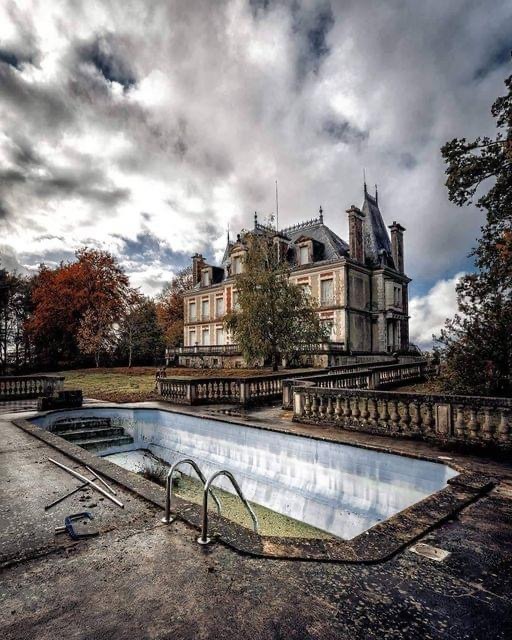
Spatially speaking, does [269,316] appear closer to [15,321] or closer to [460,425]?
[460,425]

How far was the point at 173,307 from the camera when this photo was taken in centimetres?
4734

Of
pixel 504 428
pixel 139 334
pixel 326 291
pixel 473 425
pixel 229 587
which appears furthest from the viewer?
pixel 139 334

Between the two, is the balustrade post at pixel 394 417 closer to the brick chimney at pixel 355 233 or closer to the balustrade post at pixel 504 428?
the balustrade post at pixel 504 428

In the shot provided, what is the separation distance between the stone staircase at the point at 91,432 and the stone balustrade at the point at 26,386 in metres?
4.27

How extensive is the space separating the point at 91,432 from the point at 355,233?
2577 cm

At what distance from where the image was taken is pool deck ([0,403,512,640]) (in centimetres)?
192

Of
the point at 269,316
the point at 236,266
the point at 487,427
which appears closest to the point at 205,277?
the point at 236,266

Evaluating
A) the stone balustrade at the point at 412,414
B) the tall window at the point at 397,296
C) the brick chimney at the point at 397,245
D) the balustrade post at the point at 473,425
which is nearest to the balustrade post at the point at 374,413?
the stone balustrade at the point at 412,414

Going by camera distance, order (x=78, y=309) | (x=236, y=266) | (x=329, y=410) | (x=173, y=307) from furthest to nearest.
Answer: (x=173, y=307)
(x=236, y=266)
(x=78, y=309)
(x=329, y=410)

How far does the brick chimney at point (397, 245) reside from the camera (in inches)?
1296

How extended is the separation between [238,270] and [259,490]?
29813 mm

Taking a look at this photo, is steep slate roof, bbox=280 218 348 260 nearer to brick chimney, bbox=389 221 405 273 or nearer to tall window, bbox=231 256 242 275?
brick chimney, bbox=389 221 405 273

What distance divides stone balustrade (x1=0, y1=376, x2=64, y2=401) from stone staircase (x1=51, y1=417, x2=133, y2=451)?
14.0 ft

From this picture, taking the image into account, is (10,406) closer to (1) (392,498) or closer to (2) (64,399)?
(2) (64,399)
